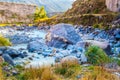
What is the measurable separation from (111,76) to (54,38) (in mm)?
11380

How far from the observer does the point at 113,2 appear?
4044 cm

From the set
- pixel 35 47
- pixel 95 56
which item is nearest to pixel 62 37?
pixel 35 47

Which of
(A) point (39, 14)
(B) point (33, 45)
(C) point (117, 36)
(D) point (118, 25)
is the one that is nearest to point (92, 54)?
(B) point (33, 45)

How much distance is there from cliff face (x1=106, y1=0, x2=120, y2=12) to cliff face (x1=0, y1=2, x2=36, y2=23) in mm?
42649

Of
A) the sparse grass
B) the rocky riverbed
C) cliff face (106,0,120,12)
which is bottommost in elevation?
the rocky riverbed

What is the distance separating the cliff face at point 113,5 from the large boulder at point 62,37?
56.3ft

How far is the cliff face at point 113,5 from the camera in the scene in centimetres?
3884

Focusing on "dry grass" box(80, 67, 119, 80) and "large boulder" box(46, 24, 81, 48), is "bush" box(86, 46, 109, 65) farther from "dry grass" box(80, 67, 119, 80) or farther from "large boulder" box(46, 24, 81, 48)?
"large boulder" box(46, 24, 81, 48)

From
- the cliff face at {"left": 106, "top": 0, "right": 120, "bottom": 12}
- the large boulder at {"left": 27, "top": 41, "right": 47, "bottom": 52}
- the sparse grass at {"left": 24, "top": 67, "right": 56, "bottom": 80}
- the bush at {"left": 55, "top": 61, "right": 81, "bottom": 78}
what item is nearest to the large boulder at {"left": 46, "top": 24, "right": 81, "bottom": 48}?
the large boulder at {"left": 27, "top": 41, "right": 47, "bottom": 52}

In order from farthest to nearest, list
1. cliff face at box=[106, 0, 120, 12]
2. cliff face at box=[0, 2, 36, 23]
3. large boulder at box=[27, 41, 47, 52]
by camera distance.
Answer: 1. cliff face at box=[0, 2, 36, 23]
2. cliff face at box=[106, 0, 120, 12]
3. large boulder at box=[27, 41, 47, 52]

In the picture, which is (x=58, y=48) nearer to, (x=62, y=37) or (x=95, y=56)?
(x=62, y=37)

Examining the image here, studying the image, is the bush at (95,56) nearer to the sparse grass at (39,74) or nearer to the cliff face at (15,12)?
the sparse grass at (39,74)

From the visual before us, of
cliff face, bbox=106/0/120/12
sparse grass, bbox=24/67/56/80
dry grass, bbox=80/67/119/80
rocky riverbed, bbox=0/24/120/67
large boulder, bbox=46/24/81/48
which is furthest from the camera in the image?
cliff face, bbox=106/0/120/12

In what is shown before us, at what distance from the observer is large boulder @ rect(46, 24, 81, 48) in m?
22.0
